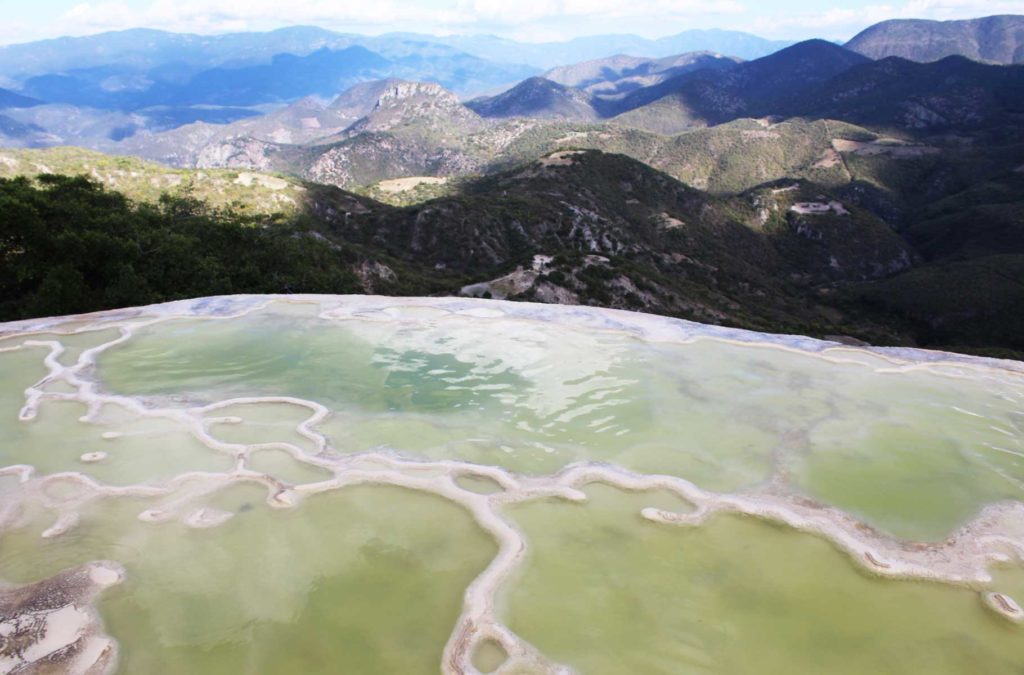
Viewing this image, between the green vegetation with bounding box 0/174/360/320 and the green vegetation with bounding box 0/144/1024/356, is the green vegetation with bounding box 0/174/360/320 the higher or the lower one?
the higher one

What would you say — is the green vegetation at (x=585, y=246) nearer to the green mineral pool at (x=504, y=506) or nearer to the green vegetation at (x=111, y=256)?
the green vegetation at (x=111, y=256)

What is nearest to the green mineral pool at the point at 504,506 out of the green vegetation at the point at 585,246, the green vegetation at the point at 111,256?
the green vegetation at the point at 111,256

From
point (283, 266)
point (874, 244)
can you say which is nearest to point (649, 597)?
point (283, 266)

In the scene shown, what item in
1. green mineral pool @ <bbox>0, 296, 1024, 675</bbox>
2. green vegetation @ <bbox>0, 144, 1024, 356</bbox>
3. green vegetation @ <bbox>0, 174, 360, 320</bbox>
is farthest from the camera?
green vegetation @ <bbox>0, 144, 1024, 356</bbox>

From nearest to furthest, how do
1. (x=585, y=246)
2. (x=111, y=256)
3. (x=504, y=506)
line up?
(x=504, y=506)
(x=111, y=256)
(x=585, y=246)

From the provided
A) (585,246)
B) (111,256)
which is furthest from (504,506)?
(585,246)

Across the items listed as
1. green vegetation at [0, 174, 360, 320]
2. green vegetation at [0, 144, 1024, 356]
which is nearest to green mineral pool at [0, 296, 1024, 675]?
green vegetation at [0, 174, 360, 320]

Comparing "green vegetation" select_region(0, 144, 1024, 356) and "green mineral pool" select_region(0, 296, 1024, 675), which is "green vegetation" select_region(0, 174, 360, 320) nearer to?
"green vegetation" select_region(0, 144, 1024, 356)

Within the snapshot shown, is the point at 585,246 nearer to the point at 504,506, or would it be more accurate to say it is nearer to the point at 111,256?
the point at 111,256
